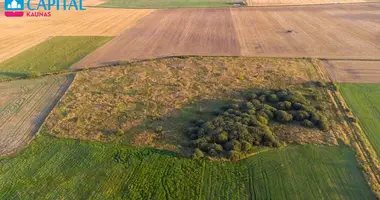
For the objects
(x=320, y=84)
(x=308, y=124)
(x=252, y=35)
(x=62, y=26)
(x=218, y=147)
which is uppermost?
(x=62, y=26)

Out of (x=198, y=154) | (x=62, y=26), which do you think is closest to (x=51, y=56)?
(x=62, y=26)

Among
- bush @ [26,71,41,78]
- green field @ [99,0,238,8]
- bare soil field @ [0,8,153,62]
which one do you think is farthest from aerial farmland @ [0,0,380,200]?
green field @ [99,0,238,8]

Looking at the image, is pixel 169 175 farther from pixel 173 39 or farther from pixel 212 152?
pixel 173 39

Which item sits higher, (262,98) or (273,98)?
(273,98)

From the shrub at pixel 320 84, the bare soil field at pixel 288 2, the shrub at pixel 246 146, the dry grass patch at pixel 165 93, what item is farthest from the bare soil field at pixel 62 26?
the shrub at pixel 246 146

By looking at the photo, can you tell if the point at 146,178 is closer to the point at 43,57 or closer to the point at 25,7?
the point at 43,57

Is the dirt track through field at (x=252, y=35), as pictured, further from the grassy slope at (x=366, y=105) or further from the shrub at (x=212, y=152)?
the shrub at (x=212, y=152)
